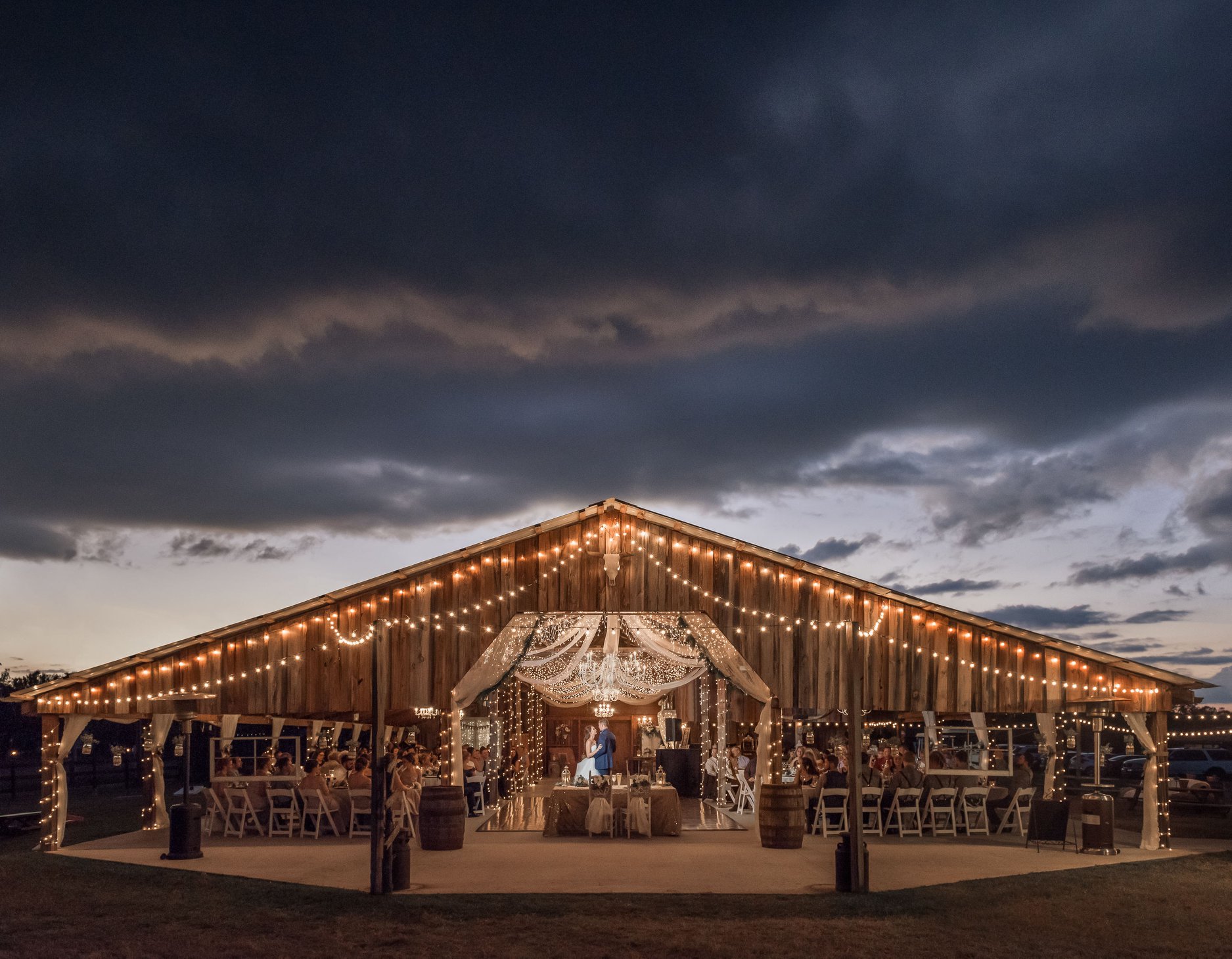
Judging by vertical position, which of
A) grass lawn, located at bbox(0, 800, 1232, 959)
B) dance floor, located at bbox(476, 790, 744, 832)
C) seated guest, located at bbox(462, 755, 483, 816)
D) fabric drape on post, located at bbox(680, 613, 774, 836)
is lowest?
dance floor, located at bbox(476, 790, 744, 832)

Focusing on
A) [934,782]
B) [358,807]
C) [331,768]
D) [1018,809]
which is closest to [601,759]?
[331,768]

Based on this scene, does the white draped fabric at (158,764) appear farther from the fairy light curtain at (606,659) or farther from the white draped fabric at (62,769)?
the fairy light curtain at (606,659)

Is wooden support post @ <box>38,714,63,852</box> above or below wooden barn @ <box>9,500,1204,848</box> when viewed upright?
below

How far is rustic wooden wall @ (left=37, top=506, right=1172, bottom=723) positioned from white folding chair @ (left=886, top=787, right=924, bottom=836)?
129cm

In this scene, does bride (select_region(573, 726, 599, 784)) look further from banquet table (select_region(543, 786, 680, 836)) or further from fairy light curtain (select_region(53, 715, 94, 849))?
fairy light curtain (select_region(53, 715, 94, 849))

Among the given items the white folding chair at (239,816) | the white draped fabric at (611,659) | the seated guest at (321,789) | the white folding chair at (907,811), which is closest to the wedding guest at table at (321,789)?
the seated guest at (321,789)

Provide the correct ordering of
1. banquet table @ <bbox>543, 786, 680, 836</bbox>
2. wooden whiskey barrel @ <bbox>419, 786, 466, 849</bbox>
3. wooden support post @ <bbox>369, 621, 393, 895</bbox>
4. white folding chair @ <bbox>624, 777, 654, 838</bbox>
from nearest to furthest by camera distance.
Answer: wooden support post @ <bbox>369, 621, 393, 895</bbox>, wooden whiskey barrel @ <bbox>419, 786, 466, 849</bbox>, white folding chair @ <bbox>624, 777, 654, 838</bbox>, banquet table @ <bbox>543, 786, 680, 836</bbox>

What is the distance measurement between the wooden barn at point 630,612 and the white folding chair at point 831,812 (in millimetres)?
1136

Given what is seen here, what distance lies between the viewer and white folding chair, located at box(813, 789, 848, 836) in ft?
47.1

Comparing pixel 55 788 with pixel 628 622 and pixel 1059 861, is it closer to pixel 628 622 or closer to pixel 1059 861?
pixel 628 622

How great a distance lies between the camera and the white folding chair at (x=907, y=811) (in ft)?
47.9

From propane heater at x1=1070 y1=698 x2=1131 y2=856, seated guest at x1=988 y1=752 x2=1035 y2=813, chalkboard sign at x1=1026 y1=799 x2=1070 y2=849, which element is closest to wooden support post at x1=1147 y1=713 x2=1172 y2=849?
propane heater at x1=1070 y1=698 x2=1131 y2=856

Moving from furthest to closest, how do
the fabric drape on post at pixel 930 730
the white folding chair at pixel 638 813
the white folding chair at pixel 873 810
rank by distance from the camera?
the fabric drape on post at pixel 930 730 → the white folding chair at pixel 873 810 → the white folding chair at pixel 638 813

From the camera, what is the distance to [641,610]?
45.4ft
